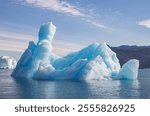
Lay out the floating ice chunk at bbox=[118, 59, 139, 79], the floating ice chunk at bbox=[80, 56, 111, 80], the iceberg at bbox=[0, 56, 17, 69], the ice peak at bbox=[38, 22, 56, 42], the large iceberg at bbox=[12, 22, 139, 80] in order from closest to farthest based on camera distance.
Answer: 1. the floating ice chunk at bbox=[80, 56, 111, 80]
2. the large iceberg at bbox=[12, 22, 139, 80]
3. the floating ice chunk at bbox=[118, 59, 139, 79]
4. the ice peak at bbox=[38, 22, 56, 42]
5. the iceberg at bbox=[0, 56, 17, 69]

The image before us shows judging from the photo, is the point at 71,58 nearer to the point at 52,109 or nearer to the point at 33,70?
the point at 33,70

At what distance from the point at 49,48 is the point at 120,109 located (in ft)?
82.0

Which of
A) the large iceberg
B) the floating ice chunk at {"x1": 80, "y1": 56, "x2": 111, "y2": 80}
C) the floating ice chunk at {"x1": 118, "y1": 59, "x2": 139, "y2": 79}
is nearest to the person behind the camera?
the floating ice chunk at {"x1": 80, "y1": 56, "x2": 111, "y2": 80}

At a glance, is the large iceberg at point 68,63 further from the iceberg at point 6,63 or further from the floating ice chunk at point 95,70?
the iceberg at point 6,63

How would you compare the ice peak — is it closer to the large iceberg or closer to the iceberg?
the large iceberg

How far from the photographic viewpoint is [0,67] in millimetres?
111250

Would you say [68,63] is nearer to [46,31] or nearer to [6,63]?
[46,31]

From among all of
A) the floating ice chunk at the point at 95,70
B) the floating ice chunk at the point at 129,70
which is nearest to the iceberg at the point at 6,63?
the floating ice chunk at the point at 129,70

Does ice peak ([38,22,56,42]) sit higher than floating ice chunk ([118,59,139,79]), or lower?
higher

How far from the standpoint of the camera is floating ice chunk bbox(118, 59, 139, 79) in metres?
38.8

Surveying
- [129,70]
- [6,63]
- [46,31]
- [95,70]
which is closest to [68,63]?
[46,31]

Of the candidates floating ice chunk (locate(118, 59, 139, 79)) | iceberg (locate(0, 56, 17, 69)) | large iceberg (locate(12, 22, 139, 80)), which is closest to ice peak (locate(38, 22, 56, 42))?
large iceberg (locate(12, 22, 139, 80))

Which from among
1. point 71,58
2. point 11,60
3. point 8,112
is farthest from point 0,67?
point 8,112

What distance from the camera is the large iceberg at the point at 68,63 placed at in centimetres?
3716
